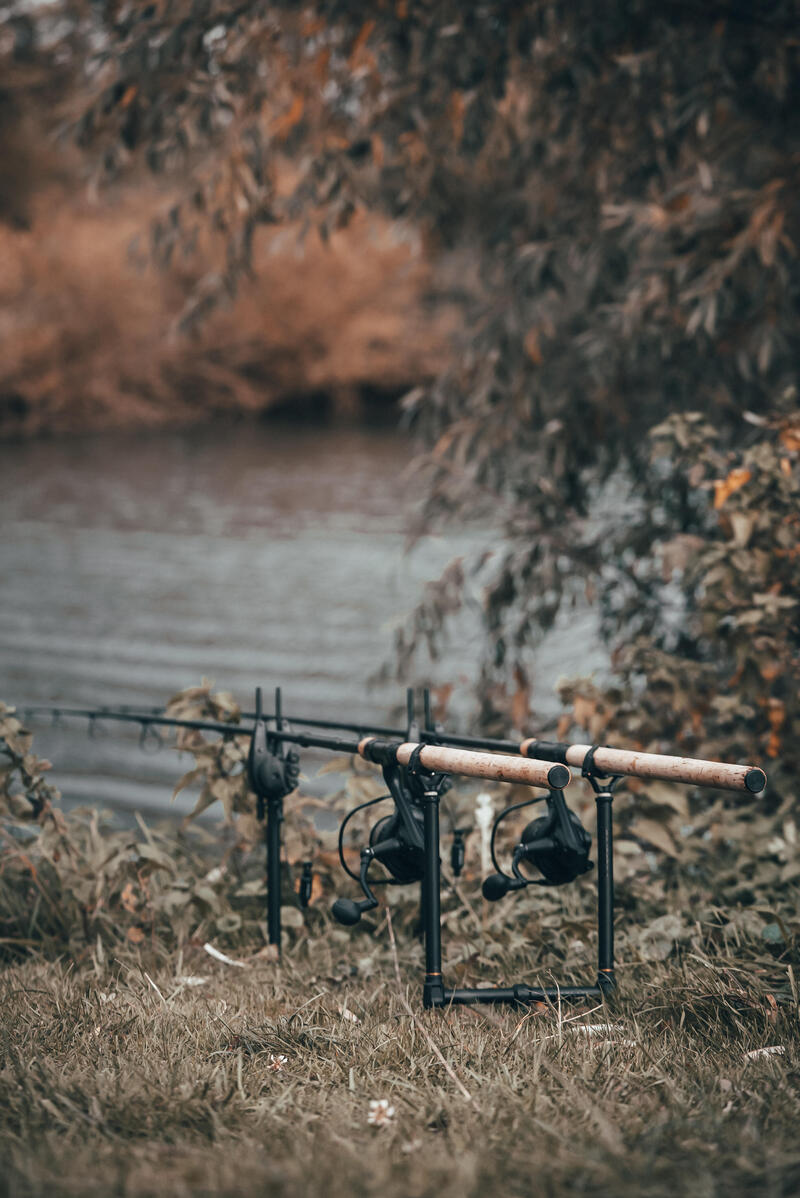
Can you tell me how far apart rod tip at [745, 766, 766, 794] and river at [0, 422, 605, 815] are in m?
3.19

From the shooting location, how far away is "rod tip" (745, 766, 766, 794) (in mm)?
2580

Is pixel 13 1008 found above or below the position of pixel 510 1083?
below

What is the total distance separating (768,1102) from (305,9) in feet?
14.6

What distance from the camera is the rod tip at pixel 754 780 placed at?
2580 mm

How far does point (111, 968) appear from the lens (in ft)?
11.6

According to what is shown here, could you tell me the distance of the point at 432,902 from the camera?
292 centimetres

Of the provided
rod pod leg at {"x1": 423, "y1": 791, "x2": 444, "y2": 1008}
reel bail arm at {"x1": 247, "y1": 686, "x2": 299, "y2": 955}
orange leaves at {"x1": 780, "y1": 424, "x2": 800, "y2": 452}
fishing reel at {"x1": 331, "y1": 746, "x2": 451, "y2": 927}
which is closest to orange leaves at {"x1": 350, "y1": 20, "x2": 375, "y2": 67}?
orange leaves at {"x1": 780, "y1": 424, "x2": 800, "y2": 452}

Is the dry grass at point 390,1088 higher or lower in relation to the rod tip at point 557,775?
lower

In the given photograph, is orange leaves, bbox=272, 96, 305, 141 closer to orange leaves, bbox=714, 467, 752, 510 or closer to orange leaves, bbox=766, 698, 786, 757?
orange leaves, bbox=714, 467, 752, 510

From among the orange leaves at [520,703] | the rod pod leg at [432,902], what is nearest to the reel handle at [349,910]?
the rod pod leg at [432,902]

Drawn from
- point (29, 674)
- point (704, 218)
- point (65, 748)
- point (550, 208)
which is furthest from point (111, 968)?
point (29, 674)

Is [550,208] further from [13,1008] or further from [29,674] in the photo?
[29,674]

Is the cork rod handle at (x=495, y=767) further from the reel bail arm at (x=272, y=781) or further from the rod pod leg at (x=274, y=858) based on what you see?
the rod pod leg at (x=274, y=858)

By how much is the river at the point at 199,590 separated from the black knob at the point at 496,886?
2.82 m
